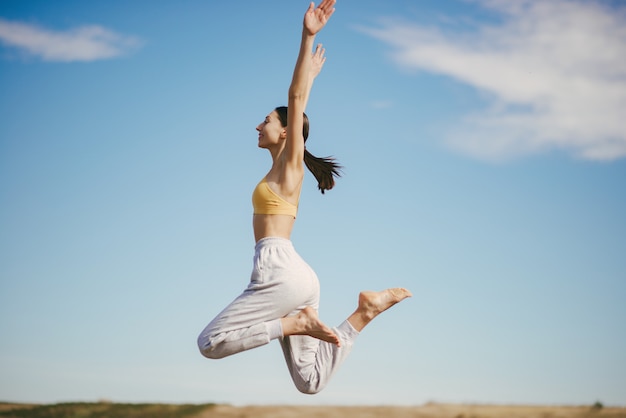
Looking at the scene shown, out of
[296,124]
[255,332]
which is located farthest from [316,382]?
[296,124]

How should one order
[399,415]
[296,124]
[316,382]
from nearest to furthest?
[296,124] → [316,382] → [399,415]

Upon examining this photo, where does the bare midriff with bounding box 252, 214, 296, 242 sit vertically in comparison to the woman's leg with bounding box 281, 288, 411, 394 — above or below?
above

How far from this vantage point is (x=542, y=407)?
386 inches

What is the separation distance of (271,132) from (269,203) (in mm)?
659

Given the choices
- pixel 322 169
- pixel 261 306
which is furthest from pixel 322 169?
pixel 261 306

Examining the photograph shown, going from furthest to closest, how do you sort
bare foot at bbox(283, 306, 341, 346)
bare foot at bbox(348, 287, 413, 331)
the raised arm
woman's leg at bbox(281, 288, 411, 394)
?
bare foot at bbox(348, 287, 413, 331)
woman's leg at bbox(281, 288, 411, 394)
bare foot at bbox(283, 306, 341, 346)
the raised arm

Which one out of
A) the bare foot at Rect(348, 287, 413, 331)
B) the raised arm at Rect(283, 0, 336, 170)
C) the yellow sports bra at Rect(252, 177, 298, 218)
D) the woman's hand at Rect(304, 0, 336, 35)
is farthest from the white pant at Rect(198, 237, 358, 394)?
the woman's hand at Rect(304, 0, 336, 35)

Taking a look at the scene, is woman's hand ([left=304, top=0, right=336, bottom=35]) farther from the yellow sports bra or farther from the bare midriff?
the bare midriff

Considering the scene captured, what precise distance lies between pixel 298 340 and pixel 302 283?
59 centimetres

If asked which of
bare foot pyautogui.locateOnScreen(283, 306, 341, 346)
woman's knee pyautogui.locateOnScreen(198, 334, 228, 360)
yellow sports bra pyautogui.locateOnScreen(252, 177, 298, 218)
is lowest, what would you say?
woman's knee pyautogui.locateOnScreen(198, 334, 228, 360)

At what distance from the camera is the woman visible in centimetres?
628

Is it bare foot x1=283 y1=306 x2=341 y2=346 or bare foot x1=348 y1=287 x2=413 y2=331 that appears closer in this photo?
bare foot x1=283 y1=306 x2=341 y2=346

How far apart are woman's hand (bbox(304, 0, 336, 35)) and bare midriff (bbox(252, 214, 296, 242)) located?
60.9 inches

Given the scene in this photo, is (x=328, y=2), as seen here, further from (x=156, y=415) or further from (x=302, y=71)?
(x=156, y=415)
